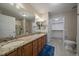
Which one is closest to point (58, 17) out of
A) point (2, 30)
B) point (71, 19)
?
point (71, 19)

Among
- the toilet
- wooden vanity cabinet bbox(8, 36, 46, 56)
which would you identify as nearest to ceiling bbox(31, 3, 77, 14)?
the toilet

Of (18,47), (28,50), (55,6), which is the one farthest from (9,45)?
(55,6)

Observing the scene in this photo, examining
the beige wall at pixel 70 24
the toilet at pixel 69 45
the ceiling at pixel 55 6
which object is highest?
the ceiling at pixel 55 6

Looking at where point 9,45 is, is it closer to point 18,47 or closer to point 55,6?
point 18,47

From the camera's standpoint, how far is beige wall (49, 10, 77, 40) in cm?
202

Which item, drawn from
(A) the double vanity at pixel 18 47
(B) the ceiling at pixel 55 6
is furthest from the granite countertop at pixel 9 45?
(B) the ceiling at pixel 55 6

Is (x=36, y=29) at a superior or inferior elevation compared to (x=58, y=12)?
inferior

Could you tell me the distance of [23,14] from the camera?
244 cm

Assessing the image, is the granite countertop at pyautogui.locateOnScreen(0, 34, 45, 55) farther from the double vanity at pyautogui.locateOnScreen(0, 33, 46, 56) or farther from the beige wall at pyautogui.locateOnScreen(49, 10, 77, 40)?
the beige wall at pyautogui.locateOnScreen(49, 10, 77, 40)

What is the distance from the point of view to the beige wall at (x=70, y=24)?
2023 millimetres

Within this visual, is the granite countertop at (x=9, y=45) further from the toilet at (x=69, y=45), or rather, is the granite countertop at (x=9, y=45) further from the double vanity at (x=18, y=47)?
the toilet at (x=69, y=45)

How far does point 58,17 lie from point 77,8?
1.62ft

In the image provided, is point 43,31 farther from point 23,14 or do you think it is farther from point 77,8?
point 77,8

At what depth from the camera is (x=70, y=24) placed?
2127 mm
